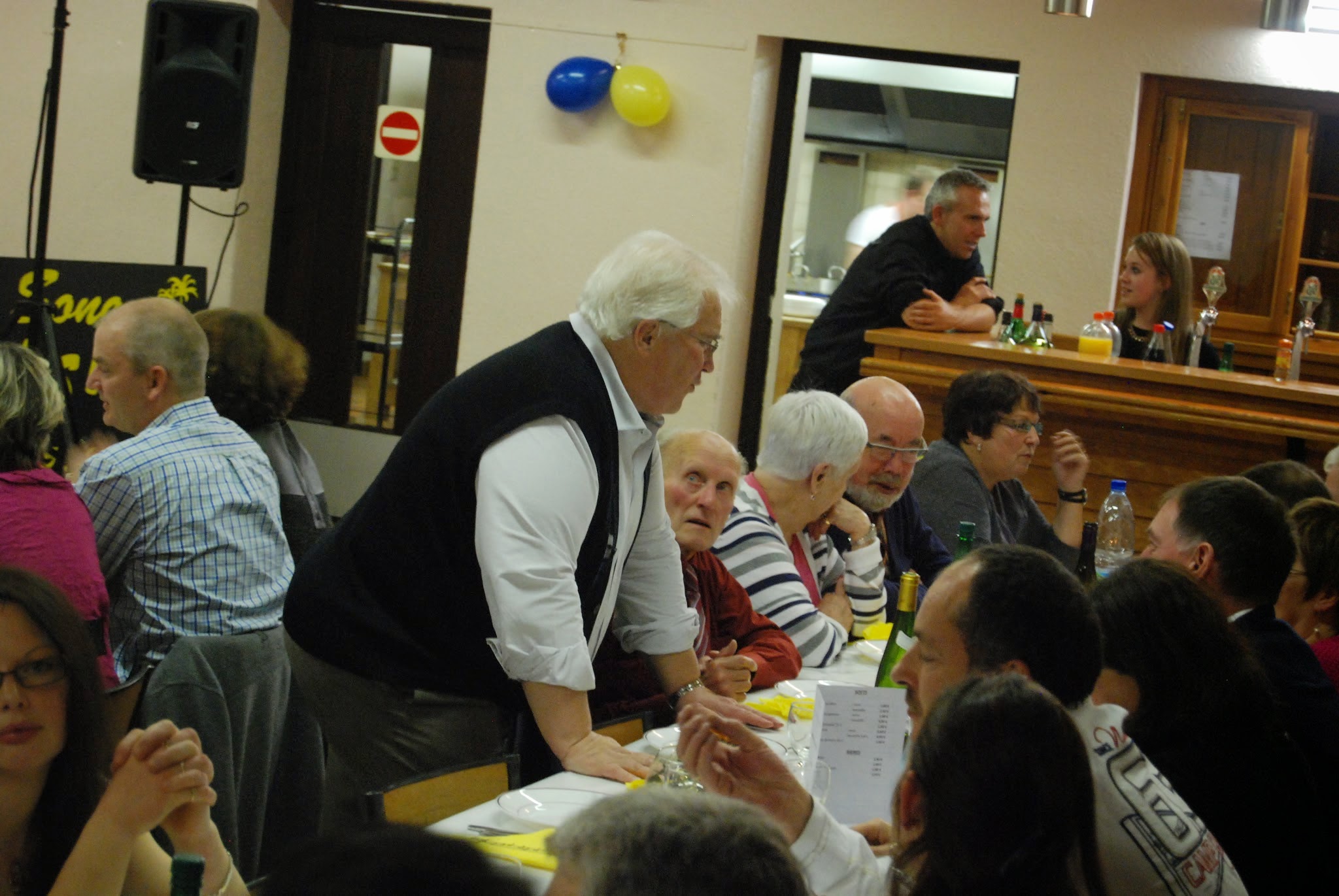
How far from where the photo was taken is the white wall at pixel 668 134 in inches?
243

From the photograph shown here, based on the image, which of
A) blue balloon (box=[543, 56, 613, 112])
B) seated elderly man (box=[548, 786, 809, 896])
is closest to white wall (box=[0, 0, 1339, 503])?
blue balloon (box=[543, 56, 613, 112])

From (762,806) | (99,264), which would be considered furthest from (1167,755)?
(99,264)

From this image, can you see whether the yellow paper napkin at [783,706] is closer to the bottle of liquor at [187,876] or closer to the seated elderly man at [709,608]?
the seated elderly man at [709,608]

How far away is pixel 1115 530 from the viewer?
4324mm

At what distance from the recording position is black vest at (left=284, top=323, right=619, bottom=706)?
2191mm

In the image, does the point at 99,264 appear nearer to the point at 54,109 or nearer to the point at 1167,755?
the point at 54,109

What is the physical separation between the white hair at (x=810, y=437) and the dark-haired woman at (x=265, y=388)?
125cm

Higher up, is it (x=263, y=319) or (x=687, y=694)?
(x=263, y=319)

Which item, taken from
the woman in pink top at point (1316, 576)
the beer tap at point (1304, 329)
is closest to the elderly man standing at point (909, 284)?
the beer tap at point (1304, 329)

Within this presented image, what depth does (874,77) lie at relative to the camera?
28.1ft

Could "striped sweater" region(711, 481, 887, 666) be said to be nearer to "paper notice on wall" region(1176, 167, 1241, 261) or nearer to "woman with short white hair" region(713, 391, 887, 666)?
"woman with short white hair" region(713, 391, 887, 666)

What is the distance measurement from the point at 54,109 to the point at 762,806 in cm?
469

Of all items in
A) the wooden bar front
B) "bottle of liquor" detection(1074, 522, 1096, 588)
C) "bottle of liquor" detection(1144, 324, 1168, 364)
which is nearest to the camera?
"bottle of liquor" detection(1074, 522, 1096, 588)

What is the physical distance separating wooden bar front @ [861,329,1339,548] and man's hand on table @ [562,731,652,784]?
277cm
